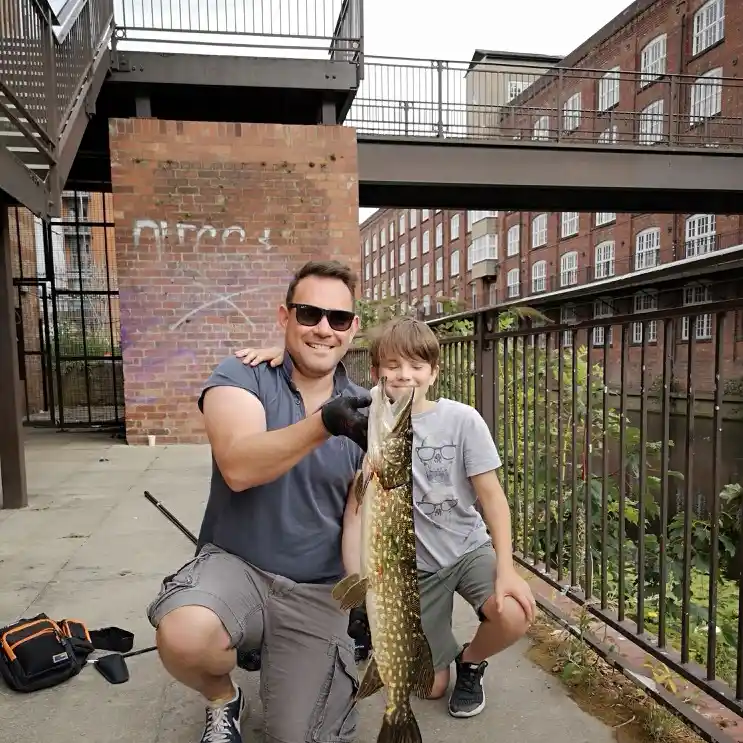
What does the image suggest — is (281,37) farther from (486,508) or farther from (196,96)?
(486,508)

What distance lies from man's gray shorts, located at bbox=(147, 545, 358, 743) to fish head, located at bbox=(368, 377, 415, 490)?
77 cm

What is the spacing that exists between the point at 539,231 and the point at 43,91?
30.7 m

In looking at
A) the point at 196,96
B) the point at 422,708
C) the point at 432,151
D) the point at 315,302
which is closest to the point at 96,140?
the point at 196,96

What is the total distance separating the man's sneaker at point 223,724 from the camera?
6.17 feet

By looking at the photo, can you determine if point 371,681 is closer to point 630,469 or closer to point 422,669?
point 422,669

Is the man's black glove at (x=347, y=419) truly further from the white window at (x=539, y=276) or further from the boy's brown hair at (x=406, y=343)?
the white window at (x=539, y=276)

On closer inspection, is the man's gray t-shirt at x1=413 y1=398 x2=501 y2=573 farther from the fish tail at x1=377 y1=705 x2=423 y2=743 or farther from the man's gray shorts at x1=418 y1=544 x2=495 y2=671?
the fish tail at x1=377 y1=705 x2=423 y2=743

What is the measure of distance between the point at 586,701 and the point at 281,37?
8.50 metres

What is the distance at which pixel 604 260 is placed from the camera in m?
27.7

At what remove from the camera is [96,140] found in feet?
29.2

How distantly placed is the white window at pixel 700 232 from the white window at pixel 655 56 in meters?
6.12

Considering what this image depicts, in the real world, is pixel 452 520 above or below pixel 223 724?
above

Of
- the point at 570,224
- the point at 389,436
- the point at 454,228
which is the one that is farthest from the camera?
the point at 454,228

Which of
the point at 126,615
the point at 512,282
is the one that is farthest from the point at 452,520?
the point at 512,282
